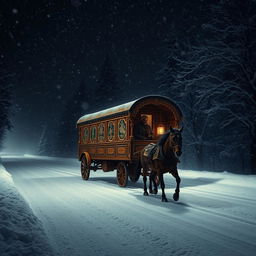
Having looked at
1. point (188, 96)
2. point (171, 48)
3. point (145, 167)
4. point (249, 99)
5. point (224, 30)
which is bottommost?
point (145, 167)

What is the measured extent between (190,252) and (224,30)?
16.9 m

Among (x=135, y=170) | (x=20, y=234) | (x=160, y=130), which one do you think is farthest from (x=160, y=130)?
(x=20, y=234)

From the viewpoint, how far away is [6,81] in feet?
104

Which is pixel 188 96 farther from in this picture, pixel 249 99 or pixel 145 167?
pixel 145 167

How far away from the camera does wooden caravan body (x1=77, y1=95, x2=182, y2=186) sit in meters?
12.8

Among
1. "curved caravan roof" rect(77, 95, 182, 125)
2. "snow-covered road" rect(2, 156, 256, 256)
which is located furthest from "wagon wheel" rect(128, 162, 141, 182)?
"snow-covered road" rect(2, 156, 256, 256)

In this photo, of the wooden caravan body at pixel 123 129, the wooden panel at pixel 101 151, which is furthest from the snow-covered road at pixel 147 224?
the wooden panel at pixel 101 151

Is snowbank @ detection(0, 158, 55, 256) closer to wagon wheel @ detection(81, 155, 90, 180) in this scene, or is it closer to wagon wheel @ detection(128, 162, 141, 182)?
wagon wheel @ detection(128, 162, 141, 182)

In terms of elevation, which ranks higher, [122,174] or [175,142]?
[175,142]

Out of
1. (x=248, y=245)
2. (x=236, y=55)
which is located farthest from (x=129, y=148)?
(x=236, y=55)

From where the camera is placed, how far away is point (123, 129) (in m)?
13.5

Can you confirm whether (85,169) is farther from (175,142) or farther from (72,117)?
(72,117)

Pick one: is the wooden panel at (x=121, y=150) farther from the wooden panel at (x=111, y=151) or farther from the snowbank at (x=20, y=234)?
the snowbank at (x=20, y=234)

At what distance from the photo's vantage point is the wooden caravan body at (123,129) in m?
12.8
